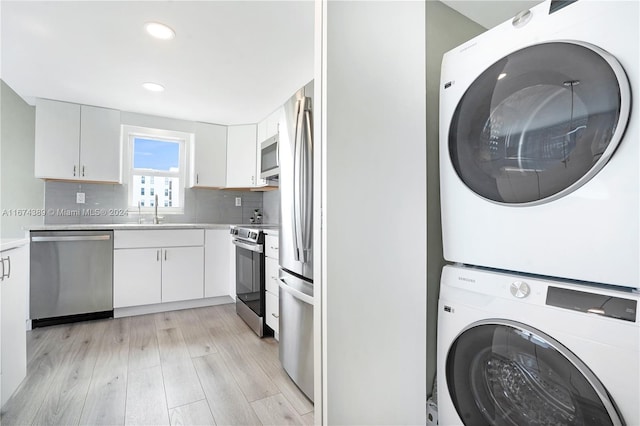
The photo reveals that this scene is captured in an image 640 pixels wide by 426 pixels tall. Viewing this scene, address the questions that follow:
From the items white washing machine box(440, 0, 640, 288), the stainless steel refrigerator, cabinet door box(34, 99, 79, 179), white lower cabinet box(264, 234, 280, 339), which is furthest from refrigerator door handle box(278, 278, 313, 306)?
cabinet door box(34, 99, 79, 179)

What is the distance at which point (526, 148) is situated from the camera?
1004 mm

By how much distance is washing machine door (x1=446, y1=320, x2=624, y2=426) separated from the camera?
83cm

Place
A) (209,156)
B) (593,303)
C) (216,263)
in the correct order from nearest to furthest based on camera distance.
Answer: (593,303) → (216,263) → (209,156)

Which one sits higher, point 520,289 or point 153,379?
point 520,289

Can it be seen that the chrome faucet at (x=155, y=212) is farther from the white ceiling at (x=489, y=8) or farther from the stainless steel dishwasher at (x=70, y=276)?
the white ceiling at (x=489, y=8)

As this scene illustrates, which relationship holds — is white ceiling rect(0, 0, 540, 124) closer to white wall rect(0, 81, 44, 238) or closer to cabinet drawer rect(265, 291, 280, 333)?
white wall rect(0, 81, 44, 238)

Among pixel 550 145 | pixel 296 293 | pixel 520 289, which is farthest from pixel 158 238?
pixel 550 145

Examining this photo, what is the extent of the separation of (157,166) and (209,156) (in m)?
0.64

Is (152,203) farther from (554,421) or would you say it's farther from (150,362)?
(554,421)

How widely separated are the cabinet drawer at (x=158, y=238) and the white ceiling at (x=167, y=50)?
1328 millimetres

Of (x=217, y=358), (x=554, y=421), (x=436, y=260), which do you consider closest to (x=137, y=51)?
(x=217, y=358)

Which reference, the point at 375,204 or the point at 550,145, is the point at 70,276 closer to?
the point at 375,204

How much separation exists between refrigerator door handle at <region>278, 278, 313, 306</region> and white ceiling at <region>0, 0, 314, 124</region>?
1576 mm

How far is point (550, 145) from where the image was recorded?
95cm
